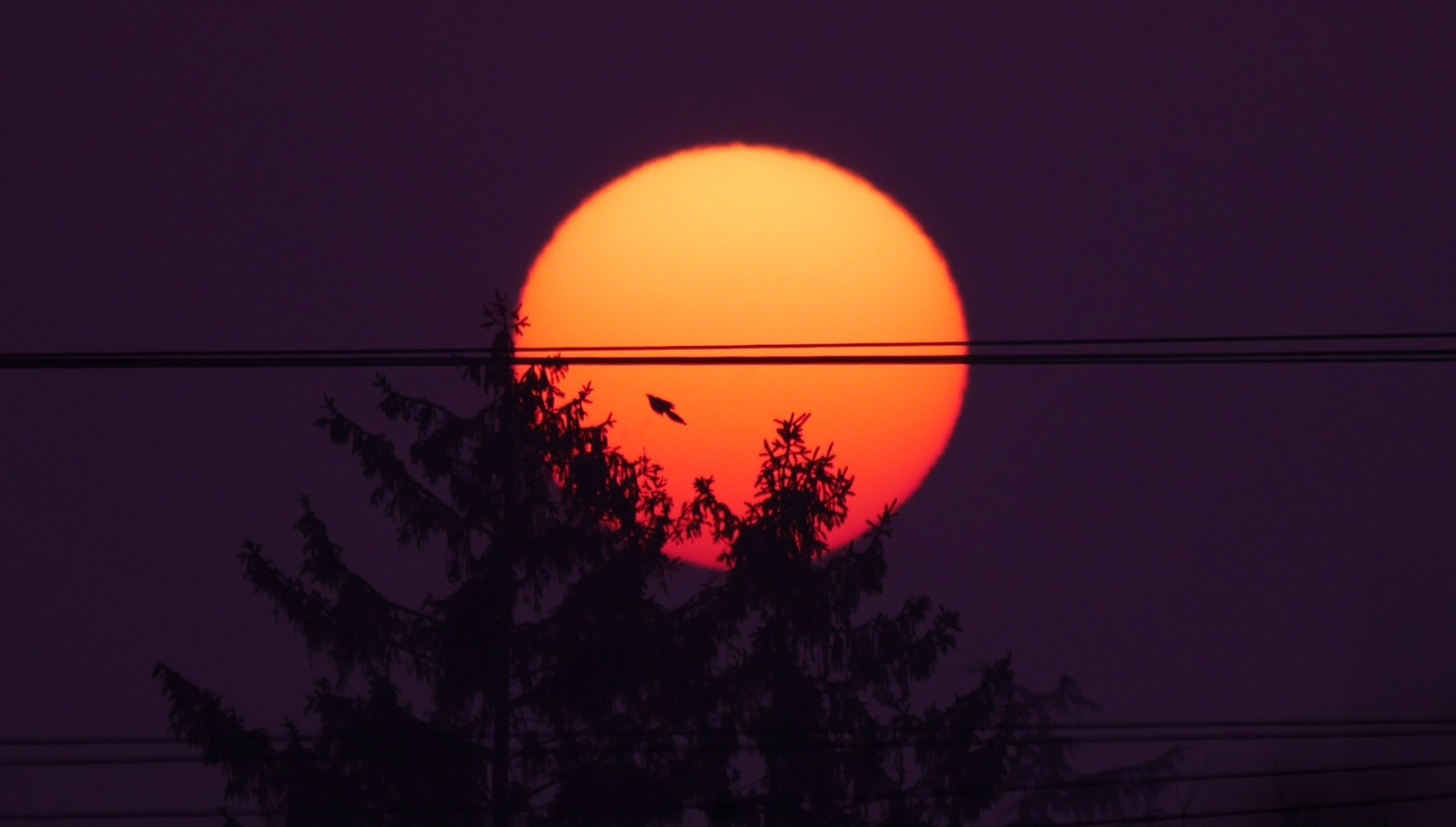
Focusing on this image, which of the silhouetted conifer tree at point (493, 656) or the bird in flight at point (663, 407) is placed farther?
the silhouetted conifer tree at point (493, 656)

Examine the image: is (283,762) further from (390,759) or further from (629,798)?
(629,798)

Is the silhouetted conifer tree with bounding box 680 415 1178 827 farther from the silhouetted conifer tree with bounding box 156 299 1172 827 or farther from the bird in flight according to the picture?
the bird in flight

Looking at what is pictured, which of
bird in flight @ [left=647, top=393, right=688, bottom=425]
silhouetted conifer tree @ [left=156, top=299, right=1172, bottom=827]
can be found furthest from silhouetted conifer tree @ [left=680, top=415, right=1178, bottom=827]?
bird in flight @ [left=647, top=393, right=688, bottom=425]

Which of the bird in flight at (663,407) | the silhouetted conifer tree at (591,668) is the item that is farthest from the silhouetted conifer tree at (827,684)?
the bird in flight at (663,407)

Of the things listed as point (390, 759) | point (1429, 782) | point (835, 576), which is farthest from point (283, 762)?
point (1429, 782)

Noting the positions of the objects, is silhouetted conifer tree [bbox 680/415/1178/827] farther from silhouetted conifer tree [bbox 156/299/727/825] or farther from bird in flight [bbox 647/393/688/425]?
bird in flight [bbox 647/393/688/425]

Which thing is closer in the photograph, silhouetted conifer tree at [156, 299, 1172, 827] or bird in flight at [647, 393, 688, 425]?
bird in flight at [647, 393, 688, 425]

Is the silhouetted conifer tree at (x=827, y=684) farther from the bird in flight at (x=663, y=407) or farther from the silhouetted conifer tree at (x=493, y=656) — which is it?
the bird in flight at (x=663, y=407)

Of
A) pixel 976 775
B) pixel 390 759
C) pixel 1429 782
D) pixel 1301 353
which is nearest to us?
pixel 1301 353

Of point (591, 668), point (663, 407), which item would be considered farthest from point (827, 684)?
point (663, 407)

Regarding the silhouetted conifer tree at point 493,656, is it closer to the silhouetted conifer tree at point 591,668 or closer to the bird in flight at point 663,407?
the silhouetted conifer tree at point 591,668

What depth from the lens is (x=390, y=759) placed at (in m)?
23.6

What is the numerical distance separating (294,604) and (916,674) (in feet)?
31.1

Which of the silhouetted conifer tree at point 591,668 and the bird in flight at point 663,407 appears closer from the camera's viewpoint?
the bird in flight at point 663,407
